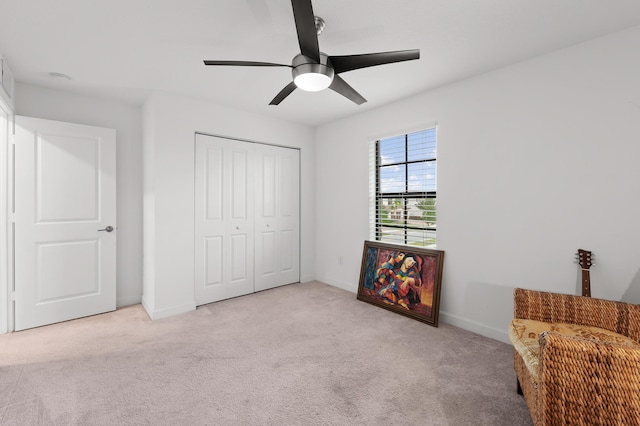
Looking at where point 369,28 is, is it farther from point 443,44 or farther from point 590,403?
point 590,403

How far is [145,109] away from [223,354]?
2961 millimetres

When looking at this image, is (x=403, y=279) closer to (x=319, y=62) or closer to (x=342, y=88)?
(x=342, y=88)

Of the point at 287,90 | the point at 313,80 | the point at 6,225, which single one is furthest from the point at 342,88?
the point at 6,225

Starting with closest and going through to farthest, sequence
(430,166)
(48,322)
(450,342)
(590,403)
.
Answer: (590,403) → (450,342) → (48,322) → (430,166)

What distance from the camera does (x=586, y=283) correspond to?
226 cm

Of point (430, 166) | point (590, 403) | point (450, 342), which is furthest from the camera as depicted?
point (430, 166)

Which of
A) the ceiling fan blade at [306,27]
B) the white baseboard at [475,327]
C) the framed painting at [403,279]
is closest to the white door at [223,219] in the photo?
the framed painting at [403,279]

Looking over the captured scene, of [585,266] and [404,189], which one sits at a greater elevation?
[404,189]

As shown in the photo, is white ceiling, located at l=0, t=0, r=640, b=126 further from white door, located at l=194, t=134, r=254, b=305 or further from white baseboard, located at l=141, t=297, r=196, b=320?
white baseboard, located at l=141, t=297, r=196, b=320

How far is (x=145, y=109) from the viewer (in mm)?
3621

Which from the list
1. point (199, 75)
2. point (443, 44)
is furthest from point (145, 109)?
point (443, 44)

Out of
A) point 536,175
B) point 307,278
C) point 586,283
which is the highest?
point 536,175

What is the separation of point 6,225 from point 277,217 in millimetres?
2897

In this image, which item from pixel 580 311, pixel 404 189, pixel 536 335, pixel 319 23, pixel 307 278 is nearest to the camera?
pixel 536 335
